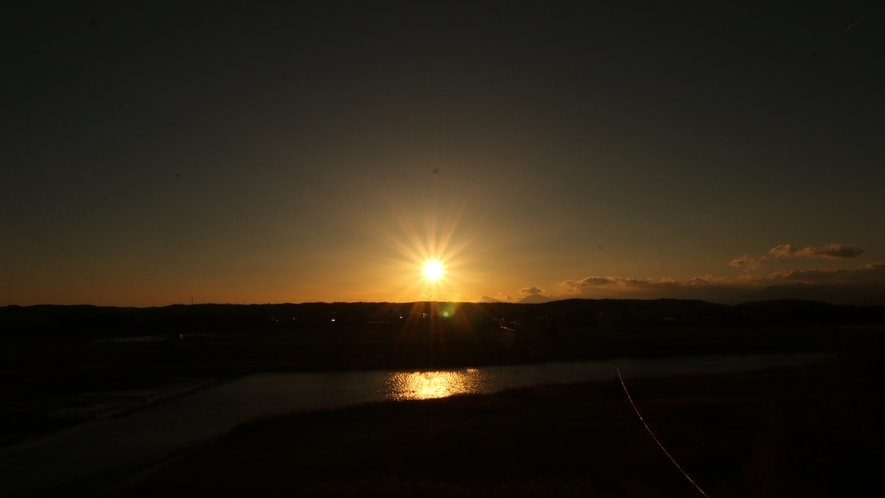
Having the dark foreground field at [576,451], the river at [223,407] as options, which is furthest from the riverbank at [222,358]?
the dark foreground field at [576,451]

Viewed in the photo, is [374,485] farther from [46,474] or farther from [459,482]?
[46,474]

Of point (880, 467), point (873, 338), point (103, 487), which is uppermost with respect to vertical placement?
point (873, 338)

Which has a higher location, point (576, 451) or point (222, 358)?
point (222, 358)

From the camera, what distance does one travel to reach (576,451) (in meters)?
21.7

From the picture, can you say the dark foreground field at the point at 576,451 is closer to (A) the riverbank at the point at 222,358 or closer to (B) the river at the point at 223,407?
(B) the river at the point at 223,407

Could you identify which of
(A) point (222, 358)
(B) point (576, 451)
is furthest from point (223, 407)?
(A) point (222, 358)

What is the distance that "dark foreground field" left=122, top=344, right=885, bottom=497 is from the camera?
12.7 meters

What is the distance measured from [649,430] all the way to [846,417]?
1047 cm

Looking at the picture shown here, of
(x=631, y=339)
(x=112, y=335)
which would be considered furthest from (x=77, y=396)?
(x=112, y=335)

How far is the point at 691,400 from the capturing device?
93.6 feet

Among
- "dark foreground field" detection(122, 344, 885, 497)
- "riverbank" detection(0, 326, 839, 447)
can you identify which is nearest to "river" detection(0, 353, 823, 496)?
"dark foreground field" detection(122, 344, 885, 497)

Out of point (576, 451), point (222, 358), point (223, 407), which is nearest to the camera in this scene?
point (576, 451)

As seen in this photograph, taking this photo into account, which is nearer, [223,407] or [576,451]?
[576,451]

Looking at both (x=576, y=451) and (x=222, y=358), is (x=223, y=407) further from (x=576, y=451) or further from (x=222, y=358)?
(x=222, y=358)
